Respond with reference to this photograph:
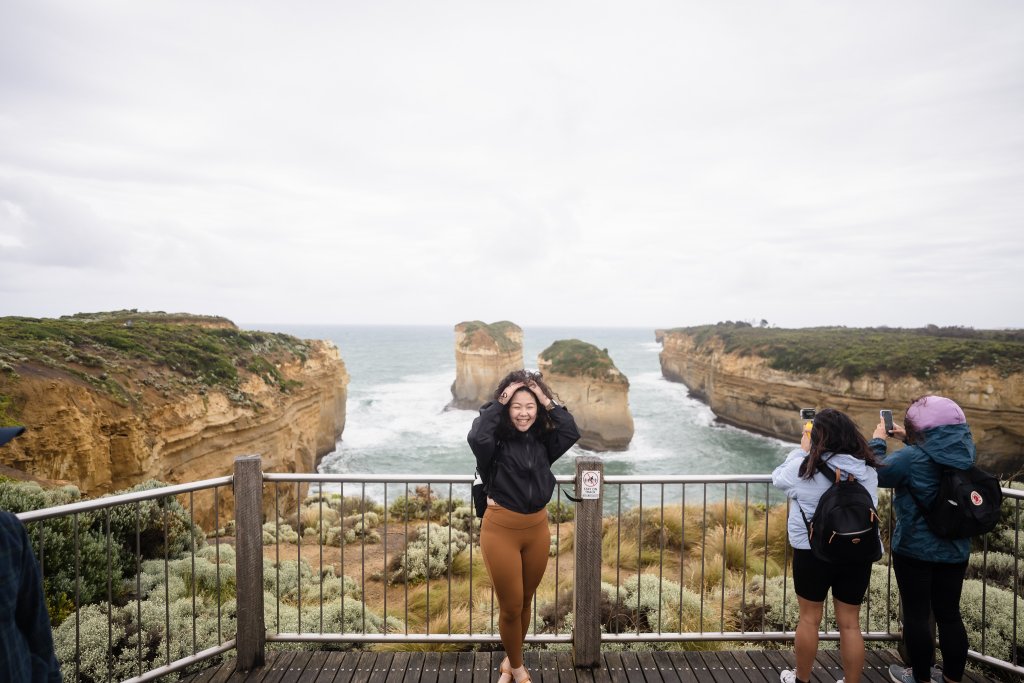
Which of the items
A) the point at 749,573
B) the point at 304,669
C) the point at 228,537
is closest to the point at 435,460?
the point at 228,537

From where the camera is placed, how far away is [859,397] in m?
30.9

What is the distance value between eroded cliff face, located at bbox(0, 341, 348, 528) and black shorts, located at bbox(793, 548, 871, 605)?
12.5 metres

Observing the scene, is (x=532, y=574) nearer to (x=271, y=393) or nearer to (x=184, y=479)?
(x=184, y=479)

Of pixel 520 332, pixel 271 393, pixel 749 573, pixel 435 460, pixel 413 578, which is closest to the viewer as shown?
pixel 749 573

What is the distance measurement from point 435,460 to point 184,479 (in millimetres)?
18968

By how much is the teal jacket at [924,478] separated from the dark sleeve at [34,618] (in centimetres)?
403

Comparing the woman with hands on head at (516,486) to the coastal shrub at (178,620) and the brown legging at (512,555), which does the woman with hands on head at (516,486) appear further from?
the coastal shrub at (178,620)

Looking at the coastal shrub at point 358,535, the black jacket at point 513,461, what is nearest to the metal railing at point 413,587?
the black jacket at point 513,461

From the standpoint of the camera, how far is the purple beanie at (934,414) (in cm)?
297

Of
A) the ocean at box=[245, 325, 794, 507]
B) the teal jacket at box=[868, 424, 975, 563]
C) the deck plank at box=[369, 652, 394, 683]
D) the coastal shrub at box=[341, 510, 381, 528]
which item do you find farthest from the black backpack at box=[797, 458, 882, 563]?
the ocean at box=[245, 325, 794, 507]

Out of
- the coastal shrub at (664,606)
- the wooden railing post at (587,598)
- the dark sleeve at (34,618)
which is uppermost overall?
the dark sleeve at (34,618)

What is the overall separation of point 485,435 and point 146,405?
1287cm

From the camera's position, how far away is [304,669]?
145 inches

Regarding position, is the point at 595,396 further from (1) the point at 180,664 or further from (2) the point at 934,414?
(1) the point at 180,664
